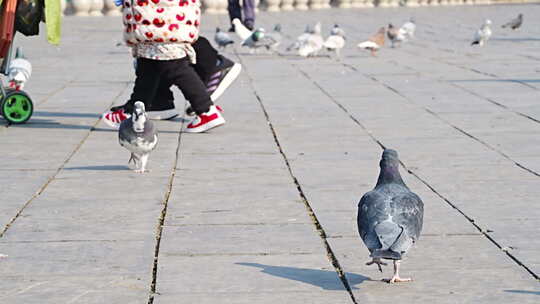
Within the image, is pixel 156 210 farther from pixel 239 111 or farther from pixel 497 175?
pixel 239 111

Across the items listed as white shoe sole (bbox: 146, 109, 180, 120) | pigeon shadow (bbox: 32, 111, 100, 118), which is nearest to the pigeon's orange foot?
white shoe sole (bbox: 146, 109, 180, 120)

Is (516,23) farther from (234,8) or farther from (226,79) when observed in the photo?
(226,79)

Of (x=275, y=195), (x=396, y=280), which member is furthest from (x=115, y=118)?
(x=396, y=280)

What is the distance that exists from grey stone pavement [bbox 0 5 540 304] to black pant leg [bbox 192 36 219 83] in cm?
51

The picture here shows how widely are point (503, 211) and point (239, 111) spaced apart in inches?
201

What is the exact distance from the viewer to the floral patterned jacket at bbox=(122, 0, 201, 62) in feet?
32.1

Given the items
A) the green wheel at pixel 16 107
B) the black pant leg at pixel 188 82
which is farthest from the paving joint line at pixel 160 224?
the green wheel at pixel 16 107

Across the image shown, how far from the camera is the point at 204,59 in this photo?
10719 mm

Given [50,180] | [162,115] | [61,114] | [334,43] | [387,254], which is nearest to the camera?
[387,254]

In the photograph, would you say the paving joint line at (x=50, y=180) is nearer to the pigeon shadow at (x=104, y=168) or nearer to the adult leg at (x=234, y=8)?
the pigeon shadow at (x=104, y=168)

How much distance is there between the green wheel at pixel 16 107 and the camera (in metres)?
10.7

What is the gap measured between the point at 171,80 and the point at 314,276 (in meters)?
4.98

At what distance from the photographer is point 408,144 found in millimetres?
9398

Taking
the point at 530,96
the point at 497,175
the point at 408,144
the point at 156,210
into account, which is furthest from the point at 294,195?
the point at 530,96
